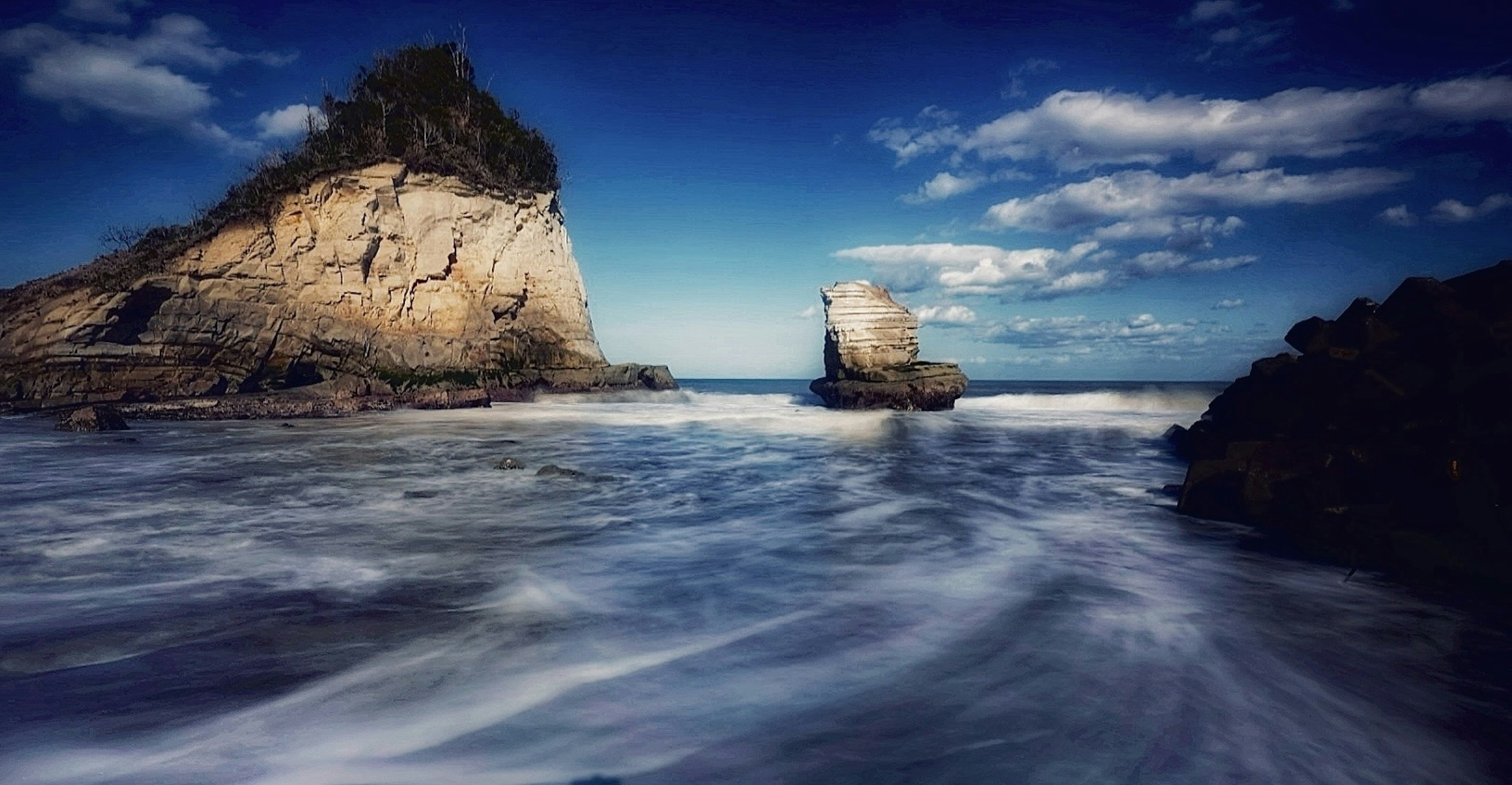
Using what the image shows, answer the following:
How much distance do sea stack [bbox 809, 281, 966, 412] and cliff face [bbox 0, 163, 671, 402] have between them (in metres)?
9.51

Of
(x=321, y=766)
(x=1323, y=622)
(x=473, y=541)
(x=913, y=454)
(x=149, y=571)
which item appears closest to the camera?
(x=321, y=766)

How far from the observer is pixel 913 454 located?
1230 cm

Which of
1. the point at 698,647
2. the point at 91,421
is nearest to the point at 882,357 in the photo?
the point at 698,647

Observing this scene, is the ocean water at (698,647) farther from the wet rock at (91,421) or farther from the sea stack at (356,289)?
the sea stack at (356,289)

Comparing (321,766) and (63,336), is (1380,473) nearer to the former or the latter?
(321,766)

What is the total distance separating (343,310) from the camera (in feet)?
73.1

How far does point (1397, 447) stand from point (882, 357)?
18.5m

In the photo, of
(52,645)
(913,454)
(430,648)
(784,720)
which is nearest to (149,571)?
(52,645)

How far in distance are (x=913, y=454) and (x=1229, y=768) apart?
32.9ft

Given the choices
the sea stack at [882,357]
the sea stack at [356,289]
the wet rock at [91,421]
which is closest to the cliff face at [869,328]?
the sea stack at [882,357]

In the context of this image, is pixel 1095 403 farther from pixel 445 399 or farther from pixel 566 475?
pixel 566 475

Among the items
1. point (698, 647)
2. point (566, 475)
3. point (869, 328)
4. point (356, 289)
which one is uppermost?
point (356, 289)

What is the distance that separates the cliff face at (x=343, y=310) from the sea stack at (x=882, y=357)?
951 centimetres

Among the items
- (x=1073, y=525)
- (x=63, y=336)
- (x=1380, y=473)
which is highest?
(x=63, y=336)
